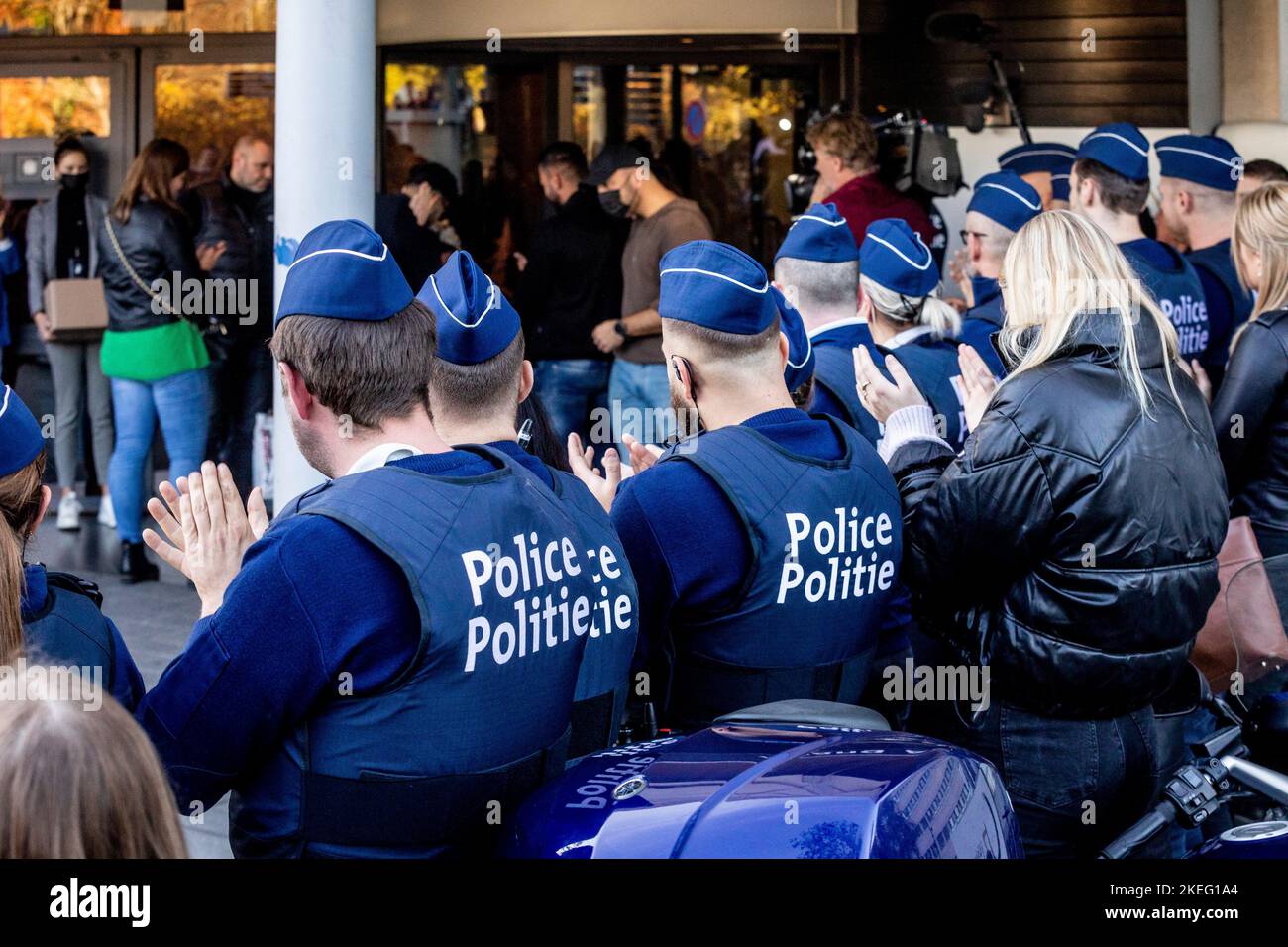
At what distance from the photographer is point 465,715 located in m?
2.22

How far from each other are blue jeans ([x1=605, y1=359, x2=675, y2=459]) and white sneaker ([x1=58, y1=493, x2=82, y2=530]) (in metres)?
3.17

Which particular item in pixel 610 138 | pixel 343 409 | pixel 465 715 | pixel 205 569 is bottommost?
pixel 465 715

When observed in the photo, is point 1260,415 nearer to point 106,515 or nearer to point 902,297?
point 902,297

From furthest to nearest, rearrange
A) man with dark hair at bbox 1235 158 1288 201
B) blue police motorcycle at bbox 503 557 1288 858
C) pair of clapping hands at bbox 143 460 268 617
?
man with dark hair at bbox 1235 158 1288 201 < pair of clapping hands at bbox 143 460 268 617 < blue police motorcycle at bbox 503 557 1288 858

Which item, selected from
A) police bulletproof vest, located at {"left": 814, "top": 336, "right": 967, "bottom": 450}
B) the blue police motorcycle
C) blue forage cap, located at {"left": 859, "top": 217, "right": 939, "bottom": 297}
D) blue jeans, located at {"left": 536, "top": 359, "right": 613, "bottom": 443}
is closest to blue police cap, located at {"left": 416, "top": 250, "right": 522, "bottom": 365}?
the blue police motorcycle

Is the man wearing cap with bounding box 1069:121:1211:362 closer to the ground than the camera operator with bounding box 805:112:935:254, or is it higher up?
closer to the ground

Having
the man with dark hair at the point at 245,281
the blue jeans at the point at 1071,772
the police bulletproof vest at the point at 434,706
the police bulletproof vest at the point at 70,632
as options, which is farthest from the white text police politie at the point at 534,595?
the man with dark hair at the point at 245,281

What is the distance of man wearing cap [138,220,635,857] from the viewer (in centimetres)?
214

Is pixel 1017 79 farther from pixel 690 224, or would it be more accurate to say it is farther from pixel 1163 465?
pixel 1163 465

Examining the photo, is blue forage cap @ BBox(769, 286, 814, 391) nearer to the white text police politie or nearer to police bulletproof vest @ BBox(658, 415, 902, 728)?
police bulletproof vest @ BBox(658, 415, 902, 728)

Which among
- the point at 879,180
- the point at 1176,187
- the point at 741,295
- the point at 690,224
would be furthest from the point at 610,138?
the point at 741,295

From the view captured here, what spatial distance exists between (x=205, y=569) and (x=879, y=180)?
512 centimetres

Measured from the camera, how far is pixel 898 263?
474 centimetres

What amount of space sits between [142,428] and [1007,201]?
13.9ft
